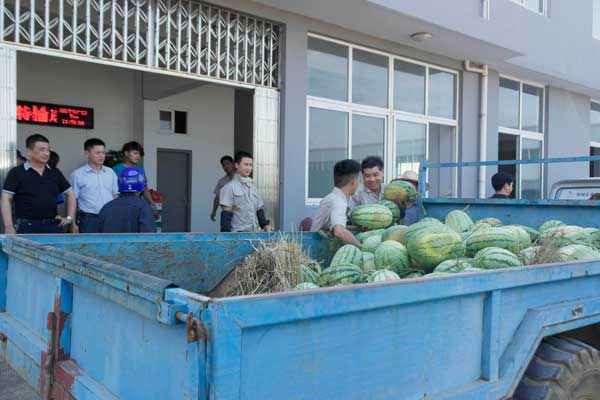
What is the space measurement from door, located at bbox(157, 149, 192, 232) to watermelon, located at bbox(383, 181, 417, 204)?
670cm

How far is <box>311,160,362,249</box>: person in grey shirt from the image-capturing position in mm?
4062

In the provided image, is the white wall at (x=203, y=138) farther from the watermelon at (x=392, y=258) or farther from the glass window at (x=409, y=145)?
the watermelon at (x=392, y=258)

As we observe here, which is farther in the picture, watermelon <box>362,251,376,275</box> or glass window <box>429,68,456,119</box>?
glass window <box>429,68,456,119</box>

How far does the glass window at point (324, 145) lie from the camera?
831 centimetres

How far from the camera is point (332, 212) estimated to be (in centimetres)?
408

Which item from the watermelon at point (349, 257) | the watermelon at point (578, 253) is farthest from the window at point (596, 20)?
the watermelon at point (349, 257)

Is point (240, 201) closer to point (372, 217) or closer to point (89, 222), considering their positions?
point (89, 222)

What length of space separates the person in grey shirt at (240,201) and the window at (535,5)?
26.1 ft

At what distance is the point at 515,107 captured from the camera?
12.4 meters

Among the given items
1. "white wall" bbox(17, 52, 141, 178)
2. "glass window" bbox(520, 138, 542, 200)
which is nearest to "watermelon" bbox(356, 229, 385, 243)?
"white wall" bbox(17, 52, 141, 178)

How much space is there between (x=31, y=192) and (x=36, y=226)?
0.34m

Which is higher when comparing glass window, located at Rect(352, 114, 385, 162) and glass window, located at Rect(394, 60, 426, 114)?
glass window, located at Rect(394, 60, 426, 114)

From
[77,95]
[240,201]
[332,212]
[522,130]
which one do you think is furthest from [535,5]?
[332,212]

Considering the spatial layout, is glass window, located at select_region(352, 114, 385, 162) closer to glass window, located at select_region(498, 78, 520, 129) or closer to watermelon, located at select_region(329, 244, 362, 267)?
glass window, located at select_region(498, 78, 520, 129)
